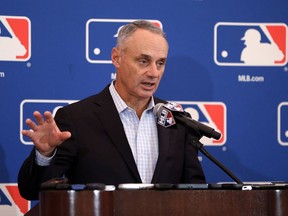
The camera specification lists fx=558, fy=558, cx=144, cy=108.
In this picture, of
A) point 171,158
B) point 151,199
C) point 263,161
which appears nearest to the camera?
point 151,199

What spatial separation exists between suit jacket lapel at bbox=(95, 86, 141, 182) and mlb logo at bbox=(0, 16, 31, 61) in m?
0.55

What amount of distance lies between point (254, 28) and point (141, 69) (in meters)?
0.81

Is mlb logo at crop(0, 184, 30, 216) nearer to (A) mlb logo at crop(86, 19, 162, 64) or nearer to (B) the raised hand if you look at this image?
(A) mlb logo at crop(86, 19, 162, 64)

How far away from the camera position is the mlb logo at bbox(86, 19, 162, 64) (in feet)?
9.05

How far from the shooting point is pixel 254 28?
285cm

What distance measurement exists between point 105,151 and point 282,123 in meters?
1.09

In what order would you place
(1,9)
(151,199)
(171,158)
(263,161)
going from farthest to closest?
(263,161) → (1,9) → (171,158) → (151,199)

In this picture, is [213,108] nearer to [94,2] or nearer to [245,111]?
[245,111]

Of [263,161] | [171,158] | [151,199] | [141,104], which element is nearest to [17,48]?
[141,104]

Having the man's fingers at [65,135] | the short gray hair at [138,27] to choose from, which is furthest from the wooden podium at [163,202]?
the short gray hair at [138,27]

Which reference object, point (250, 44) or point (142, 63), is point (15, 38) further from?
point (250, 44)

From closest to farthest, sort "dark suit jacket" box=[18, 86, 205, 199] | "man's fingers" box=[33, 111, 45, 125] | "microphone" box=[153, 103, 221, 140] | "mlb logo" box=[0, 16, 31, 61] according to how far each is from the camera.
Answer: "man's fingers" box=[33, 111, 45, 125]
"microphone" box=[153, 103, 221, 140]
"dark suit jacket" box=[18, 86, 205, 199]
"mlb logo" box=[0, 16, 31, 61]

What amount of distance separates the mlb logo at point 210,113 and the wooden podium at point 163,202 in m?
1.38

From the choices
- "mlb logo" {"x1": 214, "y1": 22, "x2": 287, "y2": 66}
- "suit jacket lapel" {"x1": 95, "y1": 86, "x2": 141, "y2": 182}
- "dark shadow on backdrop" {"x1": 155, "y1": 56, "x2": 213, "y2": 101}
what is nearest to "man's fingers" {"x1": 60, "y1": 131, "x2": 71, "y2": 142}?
"suit jacket lapel" {"x1": 95, "y1": 86, "x2": 141, "y2": 182}
